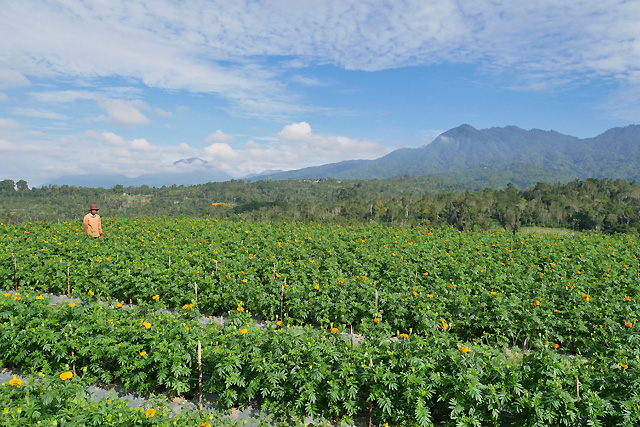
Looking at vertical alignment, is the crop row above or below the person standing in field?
below

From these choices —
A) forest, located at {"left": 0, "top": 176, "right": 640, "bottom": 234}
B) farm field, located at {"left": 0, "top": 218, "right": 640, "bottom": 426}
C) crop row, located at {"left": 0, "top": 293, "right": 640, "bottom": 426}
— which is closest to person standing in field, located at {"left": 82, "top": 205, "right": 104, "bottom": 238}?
farm field, located at {"left": 0, "top": 218, "right": 640, "bottom": 426}

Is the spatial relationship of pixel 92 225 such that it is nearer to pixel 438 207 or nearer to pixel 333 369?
pixel 333 369

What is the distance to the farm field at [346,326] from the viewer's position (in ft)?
14.4

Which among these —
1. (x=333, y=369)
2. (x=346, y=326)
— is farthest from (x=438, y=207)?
(x=333, y=369)

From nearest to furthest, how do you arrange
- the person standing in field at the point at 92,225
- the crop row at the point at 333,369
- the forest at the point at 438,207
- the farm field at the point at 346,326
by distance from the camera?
1. the crop row at the point at 333,369
2. the farm field at the point at 346,326
3. the person standing in field at the point at 92,225
4. the forest at the point at 438,207

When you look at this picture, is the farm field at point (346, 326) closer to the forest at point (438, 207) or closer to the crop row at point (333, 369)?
the crop row at point (333, 369)

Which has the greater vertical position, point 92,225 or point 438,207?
point 92,225

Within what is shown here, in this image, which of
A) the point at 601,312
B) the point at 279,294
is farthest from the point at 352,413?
the point at 601,312

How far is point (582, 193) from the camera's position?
73500 mm

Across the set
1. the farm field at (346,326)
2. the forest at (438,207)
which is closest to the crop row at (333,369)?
the farm field at (346,326)

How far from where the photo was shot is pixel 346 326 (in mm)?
7645

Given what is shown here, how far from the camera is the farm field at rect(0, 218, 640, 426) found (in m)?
4.39

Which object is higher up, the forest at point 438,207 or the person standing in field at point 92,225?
the person standing in field at point 92,225

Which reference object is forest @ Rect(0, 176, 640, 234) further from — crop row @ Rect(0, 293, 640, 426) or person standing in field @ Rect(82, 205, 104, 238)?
crop row @ Rect(0, 293, 640, 426)
